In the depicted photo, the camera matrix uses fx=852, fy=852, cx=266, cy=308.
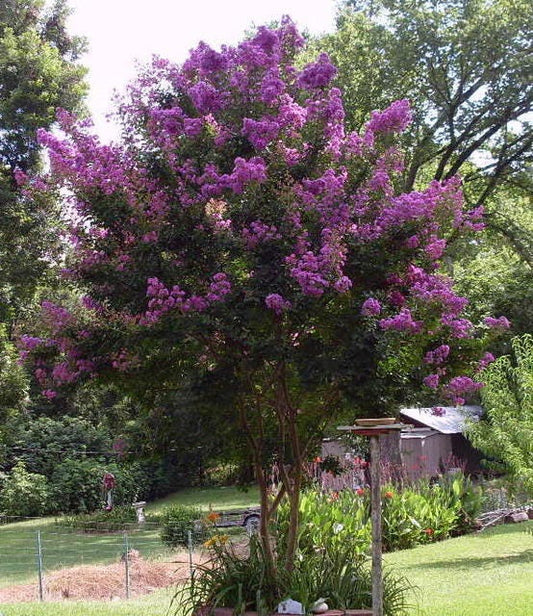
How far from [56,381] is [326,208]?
236 centimetres

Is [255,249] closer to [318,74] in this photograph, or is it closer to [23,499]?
[318,74]

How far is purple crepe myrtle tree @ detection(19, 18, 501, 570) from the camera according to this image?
18.8 feet

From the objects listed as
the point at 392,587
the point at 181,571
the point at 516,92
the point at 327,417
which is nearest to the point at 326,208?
the point at 327,417

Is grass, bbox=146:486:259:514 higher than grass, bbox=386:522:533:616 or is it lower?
higher

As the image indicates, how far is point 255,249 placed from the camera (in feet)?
19.4

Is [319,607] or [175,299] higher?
[175,299]

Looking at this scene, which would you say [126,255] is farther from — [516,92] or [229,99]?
[516,92]

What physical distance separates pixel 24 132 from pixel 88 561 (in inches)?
376

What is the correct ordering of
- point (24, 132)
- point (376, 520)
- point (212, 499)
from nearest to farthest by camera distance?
point (376, 520) → point (24, 132) → point (212, 499)

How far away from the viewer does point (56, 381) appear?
632cm

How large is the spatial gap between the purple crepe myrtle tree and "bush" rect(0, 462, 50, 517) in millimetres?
19146

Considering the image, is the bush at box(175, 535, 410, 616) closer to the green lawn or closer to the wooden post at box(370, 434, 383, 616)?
the wooden post at box(370, 434, 383, 616)

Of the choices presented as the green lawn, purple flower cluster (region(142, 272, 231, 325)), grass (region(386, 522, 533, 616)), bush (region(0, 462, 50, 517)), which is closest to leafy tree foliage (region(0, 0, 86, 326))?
the green lawn

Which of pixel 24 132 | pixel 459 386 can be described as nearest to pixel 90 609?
pixel 459 386
